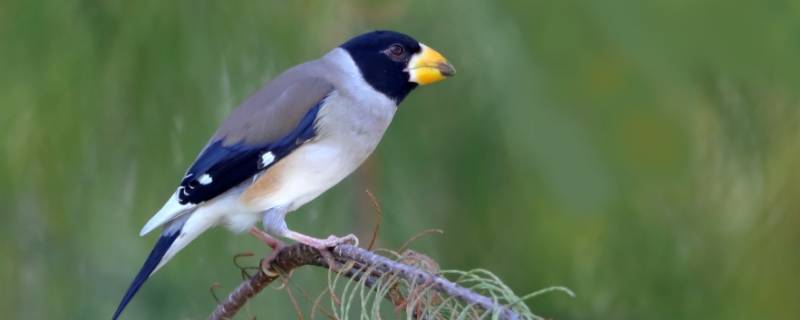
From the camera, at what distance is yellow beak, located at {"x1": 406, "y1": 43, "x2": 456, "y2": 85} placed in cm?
218

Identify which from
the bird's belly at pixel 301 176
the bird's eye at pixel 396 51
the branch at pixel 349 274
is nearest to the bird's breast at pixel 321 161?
the bird's belly at pixel 301 176

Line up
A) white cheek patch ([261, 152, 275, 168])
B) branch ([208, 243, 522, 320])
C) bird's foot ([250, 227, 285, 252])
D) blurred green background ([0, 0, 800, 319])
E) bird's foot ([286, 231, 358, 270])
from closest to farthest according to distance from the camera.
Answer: branch ([208, 243, 522, 320])
bird's foot ([286, 231, 358, 270])
blurred green background ([0, 0, 800, 319])
bird's foot ([250, 227, 285, 252])
white cheek patch ([261, 152, 275, 168])

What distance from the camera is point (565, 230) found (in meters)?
2.16

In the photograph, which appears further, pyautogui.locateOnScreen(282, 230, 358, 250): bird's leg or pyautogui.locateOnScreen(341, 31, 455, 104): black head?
pyautogui.locateOnScreen(341, 31, 455, 104): black head

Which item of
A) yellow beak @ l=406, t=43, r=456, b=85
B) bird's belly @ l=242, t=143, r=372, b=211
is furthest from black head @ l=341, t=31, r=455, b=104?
bird's belly @ l=242, t=143, r=372, b=211

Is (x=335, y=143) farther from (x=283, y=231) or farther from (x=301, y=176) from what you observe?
(x=283, y=231)

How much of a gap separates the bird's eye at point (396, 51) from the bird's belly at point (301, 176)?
0.70 feet

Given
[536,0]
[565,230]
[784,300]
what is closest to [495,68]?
[536,0]

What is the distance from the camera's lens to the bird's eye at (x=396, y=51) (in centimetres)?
233

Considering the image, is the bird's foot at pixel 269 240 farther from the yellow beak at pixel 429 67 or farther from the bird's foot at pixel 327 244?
the yellow beak at pixel 429 67

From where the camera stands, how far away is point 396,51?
2.35 m

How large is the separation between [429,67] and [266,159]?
358 mm

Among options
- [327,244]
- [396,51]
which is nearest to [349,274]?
[327,244]

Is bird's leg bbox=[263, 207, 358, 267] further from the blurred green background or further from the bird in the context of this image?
the blurred green background
